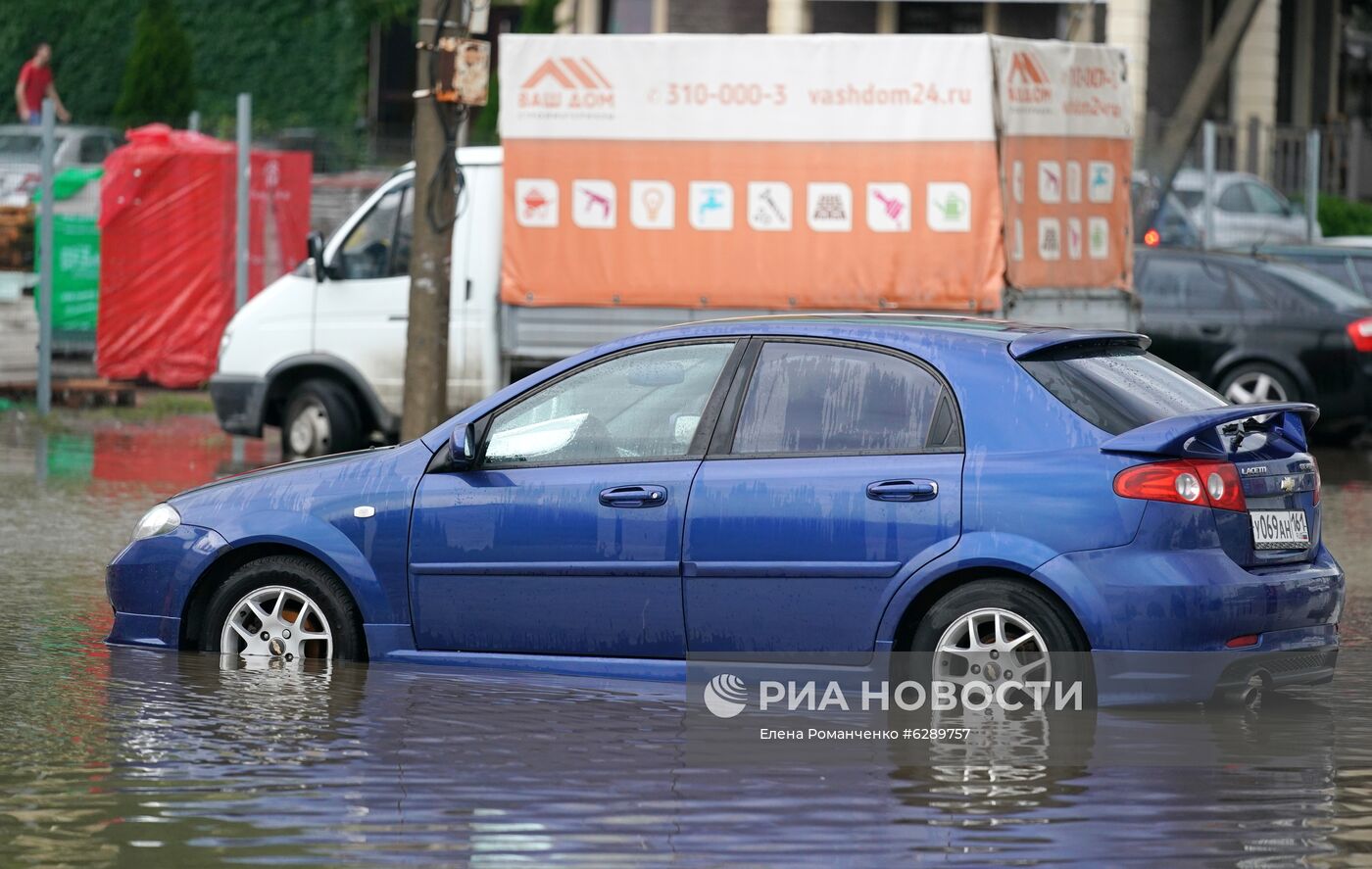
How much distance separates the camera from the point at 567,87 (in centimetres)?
1502

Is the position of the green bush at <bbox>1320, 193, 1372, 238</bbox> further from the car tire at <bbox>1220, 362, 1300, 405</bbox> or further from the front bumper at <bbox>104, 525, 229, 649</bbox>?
the front bumper at <bbox>104, 525, 229, 649</bbox>

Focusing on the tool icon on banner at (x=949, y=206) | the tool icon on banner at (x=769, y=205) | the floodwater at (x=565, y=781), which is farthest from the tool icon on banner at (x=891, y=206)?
the floodwater at (x=565, y=781)

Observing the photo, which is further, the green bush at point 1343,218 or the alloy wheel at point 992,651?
the green bush at point 1343,218

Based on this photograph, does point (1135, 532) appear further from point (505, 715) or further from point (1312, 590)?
point (505, 715)

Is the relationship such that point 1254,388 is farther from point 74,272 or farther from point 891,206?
point 74,272

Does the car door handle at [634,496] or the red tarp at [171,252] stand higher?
the red tarp at [171,252]

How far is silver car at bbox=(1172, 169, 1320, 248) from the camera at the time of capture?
25.5 metres

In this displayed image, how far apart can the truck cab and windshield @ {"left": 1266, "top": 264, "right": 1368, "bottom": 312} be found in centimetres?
667

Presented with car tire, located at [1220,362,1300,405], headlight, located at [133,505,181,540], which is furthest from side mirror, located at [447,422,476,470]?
car tire, located at [1220,362,1300,405]

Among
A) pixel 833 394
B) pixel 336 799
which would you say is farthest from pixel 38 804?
pixel 833 394

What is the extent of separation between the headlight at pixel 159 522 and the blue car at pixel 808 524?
0.05 feet

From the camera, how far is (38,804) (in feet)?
19.3

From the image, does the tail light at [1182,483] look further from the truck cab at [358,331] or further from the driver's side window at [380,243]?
the driver's side window at [380,243]

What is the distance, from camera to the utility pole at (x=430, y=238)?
41.0 feet
